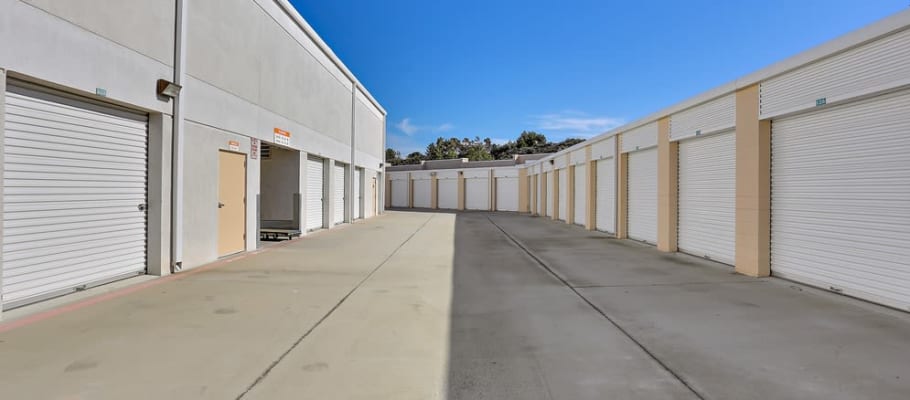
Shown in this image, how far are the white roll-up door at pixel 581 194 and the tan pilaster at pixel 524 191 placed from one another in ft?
37.4

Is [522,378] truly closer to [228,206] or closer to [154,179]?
[154,179]

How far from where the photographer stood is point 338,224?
17797mm

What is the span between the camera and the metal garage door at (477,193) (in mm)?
33478

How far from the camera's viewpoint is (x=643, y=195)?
492 inches

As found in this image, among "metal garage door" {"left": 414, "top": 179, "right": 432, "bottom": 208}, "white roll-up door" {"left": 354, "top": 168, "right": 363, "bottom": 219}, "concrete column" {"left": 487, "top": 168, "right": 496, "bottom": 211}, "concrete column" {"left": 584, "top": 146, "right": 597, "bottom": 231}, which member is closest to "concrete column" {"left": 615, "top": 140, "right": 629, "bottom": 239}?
"concrete column" {"left": 584, "top": 146, "right": 597, "bottom": 231}

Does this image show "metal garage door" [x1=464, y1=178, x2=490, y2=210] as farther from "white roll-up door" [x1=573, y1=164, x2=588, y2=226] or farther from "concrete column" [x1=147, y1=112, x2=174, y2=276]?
"concrete column" [x1=147, y1=112, x2=174, y2=276]

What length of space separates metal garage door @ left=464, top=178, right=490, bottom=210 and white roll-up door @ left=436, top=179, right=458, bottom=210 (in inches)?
39.3

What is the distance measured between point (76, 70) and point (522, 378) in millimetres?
6427

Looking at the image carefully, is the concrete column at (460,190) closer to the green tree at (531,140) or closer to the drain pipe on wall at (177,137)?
the drain pipe on wall at (177,137)

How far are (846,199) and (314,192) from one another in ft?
45.4

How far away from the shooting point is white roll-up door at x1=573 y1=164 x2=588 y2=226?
56.7 ft

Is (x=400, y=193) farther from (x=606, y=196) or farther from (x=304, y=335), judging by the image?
(x=304, y=335)

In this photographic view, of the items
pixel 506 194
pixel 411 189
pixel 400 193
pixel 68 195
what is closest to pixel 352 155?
pixel 68 195

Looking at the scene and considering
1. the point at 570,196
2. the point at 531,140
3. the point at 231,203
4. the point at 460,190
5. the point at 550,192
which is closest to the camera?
the point at 231,203
